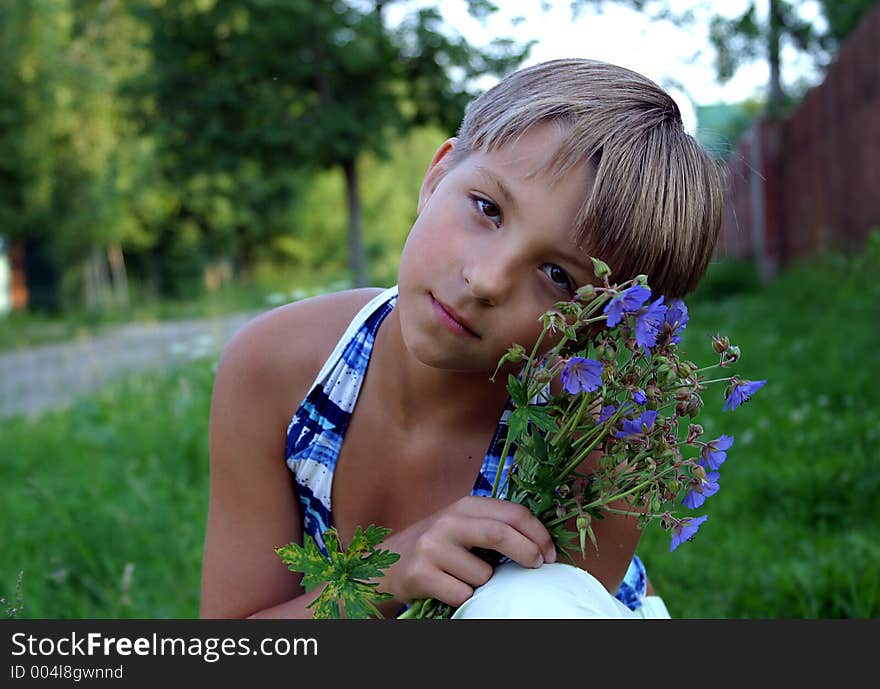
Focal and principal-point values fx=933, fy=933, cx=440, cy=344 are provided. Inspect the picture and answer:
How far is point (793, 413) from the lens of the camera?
463 centimetres

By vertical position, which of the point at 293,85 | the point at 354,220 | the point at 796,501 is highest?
the point at 293,85

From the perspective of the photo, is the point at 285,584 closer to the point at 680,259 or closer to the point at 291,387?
the point at 291,387

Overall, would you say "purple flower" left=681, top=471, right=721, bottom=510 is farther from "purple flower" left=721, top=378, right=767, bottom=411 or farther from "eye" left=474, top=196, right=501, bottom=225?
"eye" left=474, top=196, right=501, bottom=225

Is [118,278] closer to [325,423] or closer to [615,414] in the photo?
[325,423]

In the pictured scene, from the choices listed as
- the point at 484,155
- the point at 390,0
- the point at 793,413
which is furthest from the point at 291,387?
the point at 390,0

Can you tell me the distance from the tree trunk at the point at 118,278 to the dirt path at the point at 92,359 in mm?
5830

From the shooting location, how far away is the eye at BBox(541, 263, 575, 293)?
142cm

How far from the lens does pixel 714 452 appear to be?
129cm

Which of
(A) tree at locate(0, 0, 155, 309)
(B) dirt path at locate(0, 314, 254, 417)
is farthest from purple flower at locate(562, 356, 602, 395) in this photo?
(A) tree at locate(0, 0, 155, 309)

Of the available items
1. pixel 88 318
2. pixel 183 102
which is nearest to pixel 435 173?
pixel 183 102

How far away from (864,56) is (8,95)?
13621 millimetres

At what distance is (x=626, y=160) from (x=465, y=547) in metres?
0.65

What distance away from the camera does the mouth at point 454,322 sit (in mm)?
1432

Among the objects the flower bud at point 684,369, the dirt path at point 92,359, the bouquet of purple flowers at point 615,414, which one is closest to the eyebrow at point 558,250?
the bouquet of purple flowers at point 615,414
